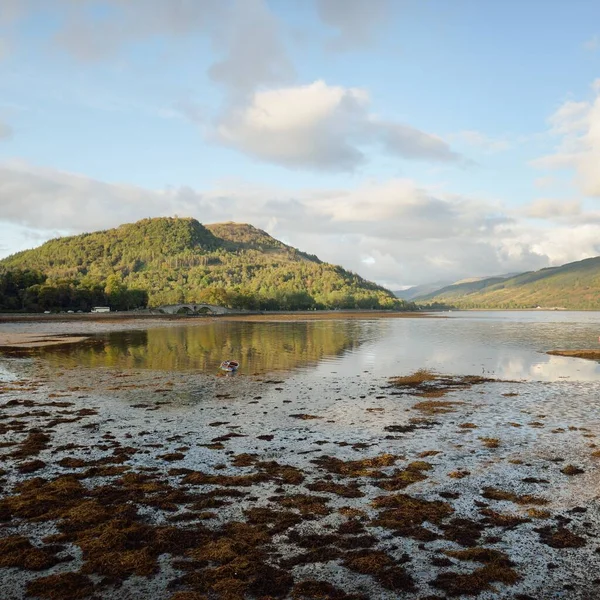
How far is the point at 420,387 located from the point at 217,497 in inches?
827

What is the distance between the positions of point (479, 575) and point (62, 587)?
7.68 meters

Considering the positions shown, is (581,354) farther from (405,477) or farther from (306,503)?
(306,503)

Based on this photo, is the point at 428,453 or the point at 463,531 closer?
the point at 463,531

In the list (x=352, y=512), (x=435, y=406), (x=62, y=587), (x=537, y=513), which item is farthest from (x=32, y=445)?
(x=435, y=406)

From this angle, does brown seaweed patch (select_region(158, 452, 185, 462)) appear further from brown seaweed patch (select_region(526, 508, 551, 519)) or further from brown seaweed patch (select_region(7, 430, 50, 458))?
brown seaweed patch (select_region(526, 508, 551, 519))

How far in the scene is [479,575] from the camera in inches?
357

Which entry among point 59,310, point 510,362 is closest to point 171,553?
point 510,362

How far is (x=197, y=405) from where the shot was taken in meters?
24.9

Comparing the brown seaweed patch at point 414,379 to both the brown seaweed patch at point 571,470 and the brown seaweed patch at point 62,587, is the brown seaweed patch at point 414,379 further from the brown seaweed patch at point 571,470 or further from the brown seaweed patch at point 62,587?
the brown seaweed patch at point 62,587

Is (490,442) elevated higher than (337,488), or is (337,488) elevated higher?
(337,488)

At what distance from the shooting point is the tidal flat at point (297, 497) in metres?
8.99

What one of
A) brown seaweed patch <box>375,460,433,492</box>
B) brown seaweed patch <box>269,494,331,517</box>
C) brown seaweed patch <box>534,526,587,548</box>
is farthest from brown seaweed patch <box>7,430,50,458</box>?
brown seaweed patch <box>534,526,587,548</box>

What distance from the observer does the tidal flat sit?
8992 mm

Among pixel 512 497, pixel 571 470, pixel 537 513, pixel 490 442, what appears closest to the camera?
pixel 537 513
